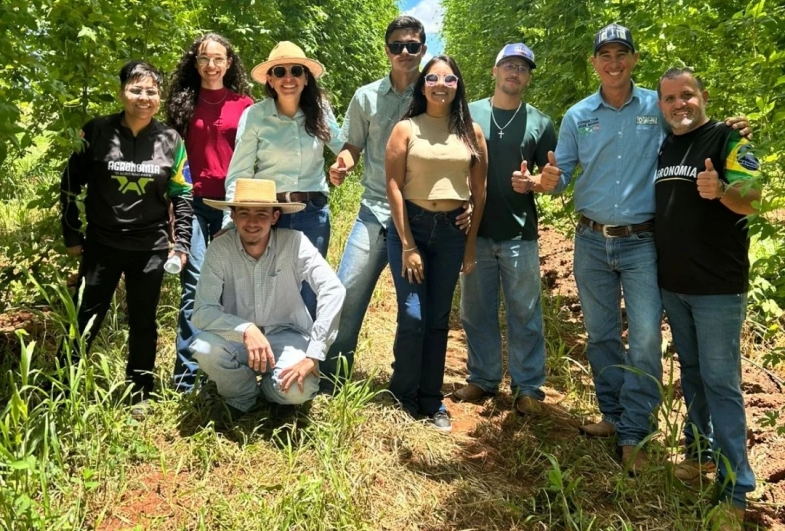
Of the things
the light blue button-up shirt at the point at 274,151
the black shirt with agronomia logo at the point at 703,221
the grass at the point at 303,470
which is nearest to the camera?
the grass at the point at 303,470

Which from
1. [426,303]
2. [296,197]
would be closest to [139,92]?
[296,197]

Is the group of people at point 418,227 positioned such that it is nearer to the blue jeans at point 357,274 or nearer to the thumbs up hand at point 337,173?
the blue jeans at point 357,274

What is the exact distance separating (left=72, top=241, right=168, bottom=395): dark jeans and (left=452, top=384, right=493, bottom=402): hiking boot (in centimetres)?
189

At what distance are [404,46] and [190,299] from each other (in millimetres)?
1961

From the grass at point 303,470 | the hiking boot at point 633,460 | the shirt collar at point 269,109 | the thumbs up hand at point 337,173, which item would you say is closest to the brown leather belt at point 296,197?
the thumbs up hand at point 337,173

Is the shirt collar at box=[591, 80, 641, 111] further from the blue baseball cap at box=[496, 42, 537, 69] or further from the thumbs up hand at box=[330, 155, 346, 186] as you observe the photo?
the thumbs up hand at box=[330, 155, 346, 186]

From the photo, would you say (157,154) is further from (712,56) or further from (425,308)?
(712,56)

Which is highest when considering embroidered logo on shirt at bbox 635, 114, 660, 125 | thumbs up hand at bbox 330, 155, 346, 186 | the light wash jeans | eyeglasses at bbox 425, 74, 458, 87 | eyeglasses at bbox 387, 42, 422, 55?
eyeglasses at bbox 387, 42, 422, 55

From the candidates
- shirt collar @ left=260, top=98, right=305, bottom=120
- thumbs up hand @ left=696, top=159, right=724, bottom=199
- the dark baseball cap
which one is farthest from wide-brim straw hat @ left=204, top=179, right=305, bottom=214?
thumbs up hand @ left=696, top=159, right=724, bottom=199

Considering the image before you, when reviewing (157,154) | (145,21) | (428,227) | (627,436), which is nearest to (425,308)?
(428,227)

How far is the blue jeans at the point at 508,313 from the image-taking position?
12.6 feet

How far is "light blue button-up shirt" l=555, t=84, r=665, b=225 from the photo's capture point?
323 centimetres

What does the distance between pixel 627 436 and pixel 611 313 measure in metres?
0.65

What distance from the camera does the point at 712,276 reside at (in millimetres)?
2834
